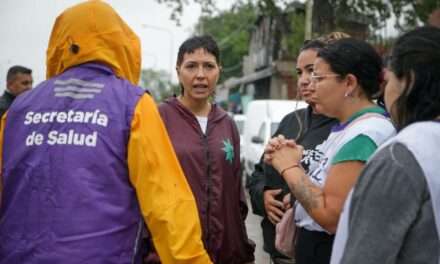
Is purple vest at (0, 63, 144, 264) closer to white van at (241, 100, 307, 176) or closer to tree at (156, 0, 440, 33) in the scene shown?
white van at (241, 100, 307, 176)

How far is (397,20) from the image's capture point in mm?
20656

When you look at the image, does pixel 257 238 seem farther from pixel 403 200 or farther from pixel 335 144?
pixel 403 200

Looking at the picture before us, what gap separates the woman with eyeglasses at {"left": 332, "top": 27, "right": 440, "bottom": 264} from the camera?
71.2 inches

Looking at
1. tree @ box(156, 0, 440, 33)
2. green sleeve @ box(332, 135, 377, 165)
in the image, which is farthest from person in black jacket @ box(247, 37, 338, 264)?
tree @ box(156, 0, 440, 33)

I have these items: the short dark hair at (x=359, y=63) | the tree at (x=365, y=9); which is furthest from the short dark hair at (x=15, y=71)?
the tree at (x=365, y=9)

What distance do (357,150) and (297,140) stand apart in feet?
3.36

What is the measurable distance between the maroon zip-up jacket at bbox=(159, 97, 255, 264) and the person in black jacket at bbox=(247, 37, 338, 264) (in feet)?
0.44

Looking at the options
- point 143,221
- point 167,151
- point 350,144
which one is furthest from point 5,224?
point 350,144

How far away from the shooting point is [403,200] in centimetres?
180

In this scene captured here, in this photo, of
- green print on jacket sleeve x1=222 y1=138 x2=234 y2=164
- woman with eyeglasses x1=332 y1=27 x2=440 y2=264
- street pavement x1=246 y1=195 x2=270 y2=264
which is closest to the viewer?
woman with eyeglasses x1=332 y1=27 x2=440 y2=264

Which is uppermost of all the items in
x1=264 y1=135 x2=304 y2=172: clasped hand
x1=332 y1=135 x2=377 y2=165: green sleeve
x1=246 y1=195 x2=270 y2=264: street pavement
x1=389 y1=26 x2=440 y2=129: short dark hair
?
x1=389 y1=26 x2=440 y2=129: short dark hair

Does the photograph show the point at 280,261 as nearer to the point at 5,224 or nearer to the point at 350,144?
the point at 350,144

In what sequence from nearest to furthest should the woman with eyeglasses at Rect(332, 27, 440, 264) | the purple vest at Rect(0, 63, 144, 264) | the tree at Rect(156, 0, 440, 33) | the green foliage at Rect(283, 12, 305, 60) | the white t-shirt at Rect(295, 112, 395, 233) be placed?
1. the woman with eyeglasses at Rect(332, 27, 440, 264)
2. the purple vest at Rect(0, 63, 144, 264)
3. the white t-shirt at Rect(295, 112, 395, 233)
4. the tree at Rect(156, 0, 440, 33)
5. the green foliage at Rect(283, 12, 305, 60)

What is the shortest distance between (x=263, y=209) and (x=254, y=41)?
47.6 meters
